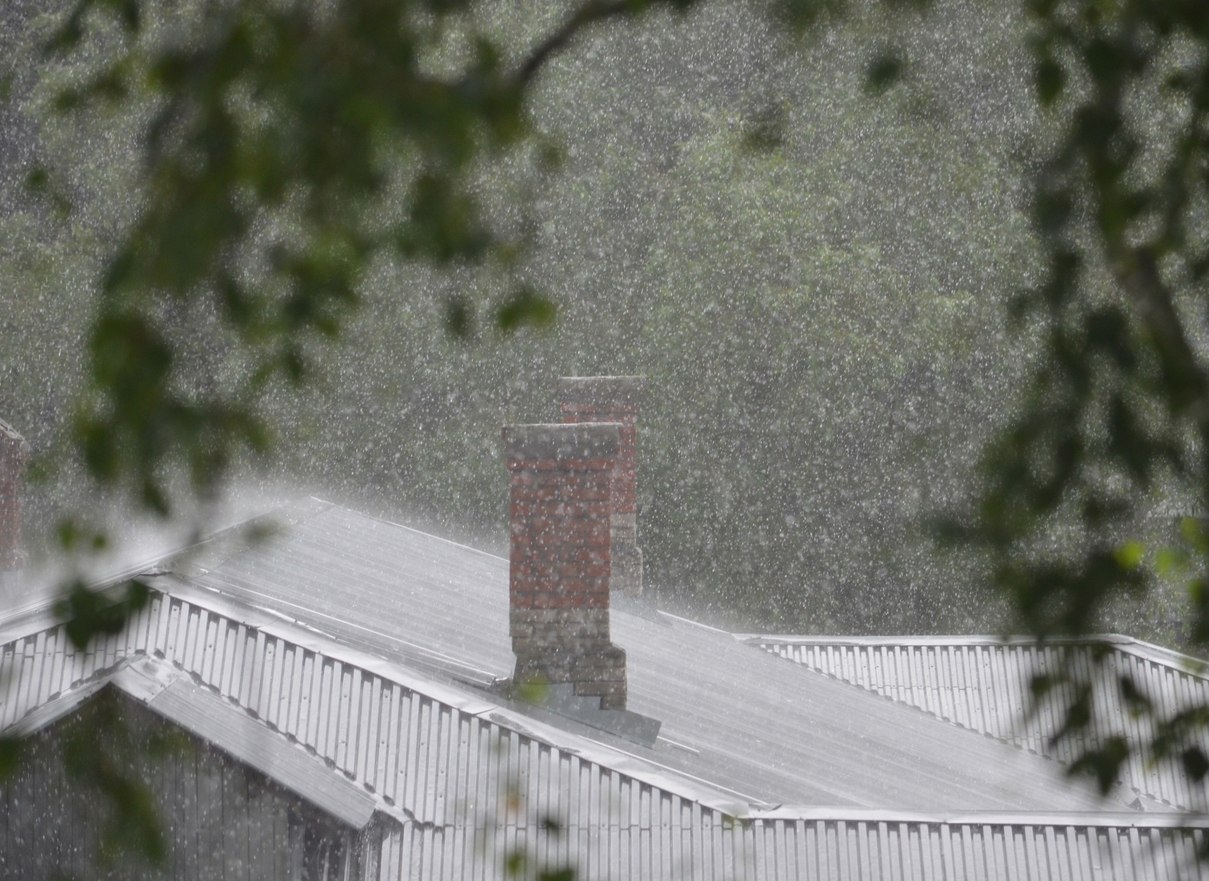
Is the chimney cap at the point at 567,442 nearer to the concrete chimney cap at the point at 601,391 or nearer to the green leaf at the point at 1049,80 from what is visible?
the concrete chimney cap at the point at 601,391

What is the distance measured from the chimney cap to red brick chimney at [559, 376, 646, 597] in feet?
16.9

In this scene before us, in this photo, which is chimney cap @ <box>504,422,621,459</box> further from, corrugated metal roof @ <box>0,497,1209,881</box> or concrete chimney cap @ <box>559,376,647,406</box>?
concrete chimney cap @ <box>559,376,647,406</box>

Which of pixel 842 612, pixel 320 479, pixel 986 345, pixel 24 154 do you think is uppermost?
pixel 24 154

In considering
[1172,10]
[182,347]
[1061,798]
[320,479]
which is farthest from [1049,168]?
[320,479]

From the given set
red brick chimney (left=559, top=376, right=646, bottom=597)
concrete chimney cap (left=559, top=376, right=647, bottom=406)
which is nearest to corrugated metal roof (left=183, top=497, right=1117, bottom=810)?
red brick chimney (left=559, top=376, right=646, bottom=597)

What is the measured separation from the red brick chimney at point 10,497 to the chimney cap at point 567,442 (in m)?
8.38

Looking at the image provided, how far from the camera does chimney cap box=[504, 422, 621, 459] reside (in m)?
9.86

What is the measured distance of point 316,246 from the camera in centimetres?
256

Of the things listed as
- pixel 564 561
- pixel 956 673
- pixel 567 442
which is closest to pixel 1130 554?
pixel 564 561

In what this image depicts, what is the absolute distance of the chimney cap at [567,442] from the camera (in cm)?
986

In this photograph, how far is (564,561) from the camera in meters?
9.75

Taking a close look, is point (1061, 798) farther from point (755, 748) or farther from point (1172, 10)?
point (1172, 10)

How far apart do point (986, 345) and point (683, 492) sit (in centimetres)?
552

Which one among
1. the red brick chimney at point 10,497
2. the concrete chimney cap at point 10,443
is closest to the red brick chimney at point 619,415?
the red brick chimney at point 10,497
